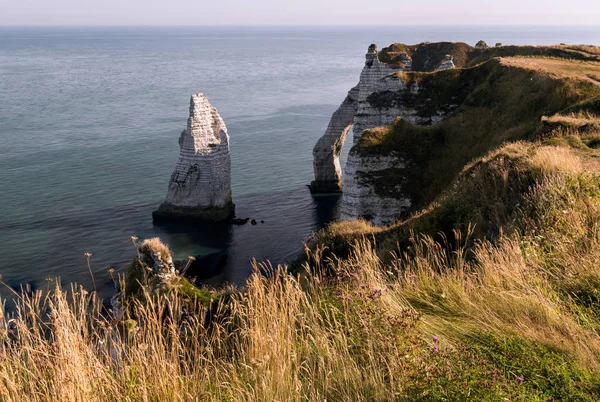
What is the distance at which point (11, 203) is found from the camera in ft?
167

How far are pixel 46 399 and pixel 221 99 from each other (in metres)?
105

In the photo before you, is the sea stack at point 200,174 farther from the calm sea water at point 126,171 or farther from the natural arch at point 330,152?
the natural arch at point 330,152

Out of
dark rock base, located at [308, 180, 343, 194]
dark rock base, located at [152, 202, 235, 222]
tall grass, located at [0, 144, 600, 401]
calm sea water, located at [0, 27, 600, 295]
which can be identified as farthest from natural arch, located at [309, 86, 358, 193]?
tall grass, located at [0, 144, 600, 401]

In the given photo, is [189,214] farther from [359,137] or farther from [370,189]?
[370,189]

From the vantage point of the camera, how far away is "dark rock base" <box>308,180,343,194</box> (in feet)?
199

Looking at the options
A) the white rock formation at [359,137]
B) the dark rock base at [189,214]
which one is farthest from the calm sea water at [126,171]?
the white rock formation at [359,137]

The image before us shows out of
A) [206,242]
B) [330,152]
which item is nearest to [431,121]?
[330,152]

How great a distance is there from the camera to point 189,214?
51.0 m

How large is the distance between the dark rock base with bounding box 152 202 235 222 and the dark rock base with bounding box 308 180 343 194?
44.3ft

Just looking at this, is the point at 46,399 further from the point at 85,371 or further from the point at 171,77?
the point at 171,77

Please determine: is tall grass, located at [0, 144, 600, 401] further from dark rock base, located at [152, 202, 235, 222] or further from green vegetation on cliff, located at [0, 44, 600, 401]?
dark rock base, located at [152, 202, 235, 222]

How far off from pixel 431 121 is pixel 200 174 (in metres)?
23.4

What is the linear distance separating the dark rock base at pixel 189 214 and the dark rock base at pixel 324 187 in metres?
13.5

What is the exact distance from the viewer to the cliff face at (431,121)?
3688 cm
